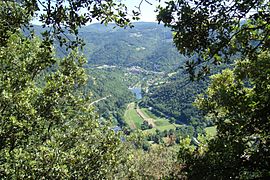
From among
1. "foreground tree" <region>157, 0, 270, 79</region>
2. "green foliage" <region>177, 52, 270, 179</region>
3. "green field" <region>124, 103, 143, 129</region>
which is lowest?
"green field" <region>124, 103, 143, 129</region>

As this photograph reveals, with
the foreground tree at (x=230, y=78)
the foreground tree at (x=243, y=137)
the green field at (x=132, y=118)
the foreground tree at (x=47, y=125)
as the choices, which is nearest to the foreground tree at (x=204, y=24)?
the foreground tree at (x=230, y=78)

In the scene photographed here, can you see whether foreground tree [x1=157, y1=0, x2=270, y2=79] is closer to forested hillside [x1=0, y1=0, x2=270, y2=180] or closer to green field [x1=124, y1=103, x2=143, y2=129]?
forested hillside [x1=0, y1=0, x2=270, y2=180]

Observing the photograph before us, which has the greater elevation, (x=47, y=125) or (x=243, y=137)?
(x=243, y=137)

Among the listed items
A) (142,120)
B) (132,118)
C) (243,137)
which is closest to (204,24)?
(243,137)

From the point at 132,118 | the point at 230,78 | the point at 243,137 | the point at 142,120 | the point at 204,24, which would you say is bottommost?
the point at 132,118

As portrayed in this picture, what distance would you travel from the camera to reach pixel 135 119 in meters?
160

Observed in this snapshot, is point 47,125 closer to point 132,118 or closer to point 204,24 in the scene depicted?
point 204,24

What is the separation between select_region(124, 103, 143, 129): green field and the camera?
146375 mm

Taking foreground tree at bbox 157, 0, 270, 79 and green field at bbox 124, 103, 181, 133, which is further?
green field at bbox 124, 103, 181, 133

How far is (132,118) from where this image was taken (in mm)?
162250

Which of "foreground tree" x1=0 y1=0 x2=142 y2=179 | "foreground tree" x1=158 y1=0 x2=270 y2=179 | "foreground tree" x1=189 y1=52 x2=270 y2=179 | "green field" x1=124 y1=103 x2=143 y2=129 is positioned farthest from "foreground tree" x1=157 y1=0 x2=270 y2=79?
"green field" x1=124 y1=103 x2=143 y2=129

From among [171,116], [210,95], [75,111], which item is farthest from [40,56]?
[171,116]

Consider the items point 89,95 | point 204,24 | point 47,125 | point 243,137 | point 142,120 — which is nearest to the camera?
point 204,24

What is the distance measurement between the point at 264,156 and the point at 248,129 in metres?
1.01
